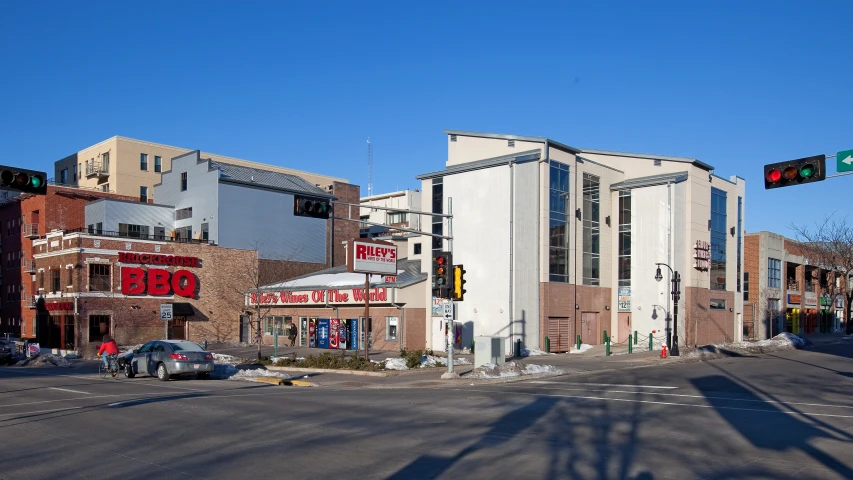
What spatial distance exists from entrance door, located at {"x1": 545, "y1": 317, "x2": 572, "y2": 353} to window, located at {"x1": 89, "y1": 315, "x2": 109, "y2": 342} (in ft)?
96.2

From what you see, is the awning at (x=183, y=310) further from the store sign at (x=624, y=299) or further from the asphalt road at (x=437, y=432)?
the store sign at (x=624, y=299)

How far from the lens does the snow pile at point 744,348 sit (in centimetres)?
3671

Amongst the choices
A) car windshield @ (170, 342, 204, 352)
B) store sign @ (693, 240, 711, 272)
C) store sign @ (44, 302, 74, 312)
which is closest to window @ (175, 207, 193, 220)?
store sign @ (44, 302, 74, 312)

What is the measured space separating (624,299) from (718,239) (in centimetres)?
869

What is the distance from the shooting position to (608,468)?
1040cm

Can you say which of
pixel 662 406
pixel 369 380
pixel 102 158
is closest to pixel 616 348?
pixel 369 380

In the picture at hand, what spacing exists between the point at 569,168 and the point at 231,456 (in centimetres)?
3518

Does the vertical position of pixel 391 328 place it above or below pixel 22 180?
below

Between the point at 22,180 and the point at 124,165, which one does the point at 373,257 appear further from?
the point at 124,165

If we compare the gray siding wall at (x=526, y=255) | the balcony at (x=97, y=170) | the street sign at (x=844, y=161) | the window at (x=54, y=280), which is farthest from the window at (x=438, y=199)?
the balcony at (x=97, y=170)

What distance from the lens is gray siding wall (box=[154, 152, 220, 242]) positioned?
5759 cm

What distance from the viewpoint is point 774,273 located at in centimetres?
6725

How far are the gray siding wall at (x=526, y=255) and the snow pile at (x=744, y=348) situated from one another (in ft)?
27.7

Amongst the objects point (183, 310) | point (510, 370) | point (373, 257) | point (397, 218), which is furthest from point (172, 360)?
point (397, 218)
